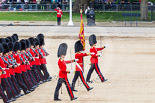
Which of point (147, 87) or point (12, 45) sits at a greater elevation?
point (12, 45)

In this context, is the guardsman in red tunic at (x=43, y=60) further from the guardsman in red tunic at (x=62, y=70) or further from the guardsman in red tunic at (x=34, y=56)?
the guardsman in red tunic at (x=62, y=70)

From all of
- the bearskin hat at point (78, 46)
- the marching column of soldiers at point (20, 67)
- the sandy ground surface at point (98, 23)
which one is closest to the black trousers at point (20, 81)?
the marching column of soldiers at point (20, 67)

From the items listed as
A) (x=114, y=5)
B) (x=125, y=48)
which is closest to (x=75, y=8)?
(x=114, y=5)

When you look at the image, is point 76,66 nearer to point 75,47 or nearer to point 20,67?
point 75,47

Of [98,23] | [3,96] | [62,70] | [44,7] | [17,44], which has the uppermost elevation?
[17,44]

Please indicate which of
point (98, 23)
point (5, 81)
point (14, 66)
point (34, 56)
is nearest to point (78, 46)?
point (34, 56)

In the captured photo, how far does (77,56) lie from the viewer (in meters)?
→ 18.7

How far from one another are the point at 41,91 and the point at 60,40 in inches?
661

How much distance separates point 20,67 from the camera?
727 inches

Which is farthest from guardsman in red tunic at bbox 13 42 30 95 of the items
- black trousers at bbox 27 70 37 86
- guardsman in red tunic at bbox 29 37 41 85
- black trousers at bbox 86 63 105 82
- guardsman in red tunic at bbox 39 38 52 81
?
black trousers at bbox 86 63 105 82

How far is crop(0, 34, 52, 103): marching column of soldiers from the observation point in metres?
17.3

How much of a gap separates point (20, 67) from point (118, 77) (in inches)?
192

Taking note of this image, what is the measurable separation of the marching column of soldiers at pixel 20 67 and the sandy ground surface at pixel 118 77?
307 millimetres

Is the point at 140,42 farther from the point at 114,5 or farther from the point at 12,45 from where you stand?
the point at 114,5
